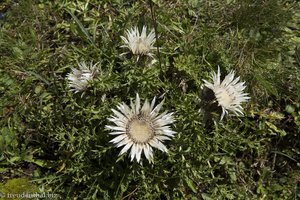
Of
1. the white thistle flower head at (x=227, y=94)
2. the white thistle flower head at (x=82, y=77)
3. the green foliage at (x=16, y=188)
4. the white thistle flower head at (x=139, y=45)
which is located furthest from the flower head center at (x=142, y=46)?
the green foliage at (x=16, y=188)

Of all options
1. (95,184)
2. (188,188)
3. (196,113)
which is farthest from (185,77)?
(95,184)

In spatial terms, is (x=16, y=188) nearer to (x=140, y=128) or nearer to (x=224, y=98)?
(x=140, y=128)

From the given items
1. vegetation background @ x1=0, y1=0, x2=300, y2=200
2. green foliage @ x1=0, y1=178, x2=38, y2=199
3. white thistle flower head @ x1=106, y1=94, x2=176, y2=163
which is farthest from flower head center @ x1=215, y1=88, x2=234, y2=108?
green foliage @ x1=0, y1=178, x2=38, y2=199

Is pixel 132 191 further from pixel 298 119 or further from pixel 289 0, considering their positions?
pixel 289 0

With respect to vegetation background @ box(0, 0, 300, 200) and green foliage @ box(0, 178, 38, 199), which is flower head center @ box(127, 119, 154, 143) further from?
green foliage @ box(0, 178, 38, 199)

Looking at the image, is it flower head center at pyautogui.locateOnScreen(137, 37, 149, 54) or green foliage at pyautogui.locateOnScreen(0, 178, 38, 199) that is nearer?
flower head center at pyautogui.locateOnScreen(137, 37, 149, 54)

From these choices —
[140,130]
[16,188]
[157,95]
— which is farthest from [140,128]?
[16,188]
